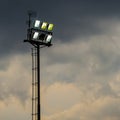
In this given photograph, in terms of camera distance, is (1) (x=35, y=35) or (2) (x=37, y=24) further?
(2) (x=37, y=24)

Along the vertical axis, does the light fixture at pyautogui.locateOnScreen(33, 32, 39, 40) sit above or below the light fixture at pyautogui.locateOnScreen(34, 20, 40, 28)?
below

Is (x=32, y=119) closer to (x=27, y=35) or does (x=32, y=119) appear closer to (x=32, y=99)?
(x=32, y=99)

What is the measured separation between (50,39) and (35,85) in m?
7.59

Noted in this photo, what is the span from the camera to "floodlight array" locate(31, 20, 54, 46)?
101438 millimetres

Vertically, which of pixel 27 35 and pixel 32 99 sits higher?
pixel 27 35

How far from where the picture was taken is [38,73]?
329ft

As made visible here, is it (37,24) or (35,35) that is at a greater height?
(37,24)

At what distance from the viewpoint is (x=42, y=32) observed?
336 ft

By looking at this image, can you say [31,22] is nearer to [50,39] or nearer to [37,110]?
[50,39]

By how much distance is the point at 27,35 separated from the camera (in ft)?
332

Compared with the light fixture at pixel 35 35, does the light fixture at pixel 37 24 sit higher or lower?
higher

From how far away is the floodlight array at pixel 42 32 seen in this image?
101438mm

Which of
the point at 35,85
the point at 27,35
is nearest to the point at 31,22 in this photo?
the point at 27,35

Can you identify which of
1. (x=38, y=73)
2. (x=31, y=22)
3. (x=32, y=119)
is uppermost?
(x=31, y=22)
